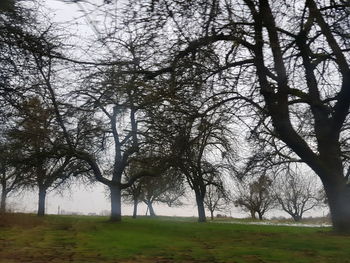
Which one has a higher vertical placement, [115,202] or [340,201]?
[115,202]

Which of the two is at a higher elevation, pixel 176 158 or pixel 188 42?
pixel 188 42

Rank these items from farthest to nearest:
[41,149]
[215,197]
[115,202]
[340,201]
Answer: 1. [215,197]
2. [115,202]
3. [41,149]
4. [340,201]

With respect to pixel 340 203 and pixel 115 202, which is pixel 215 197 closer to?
pixel 115 202

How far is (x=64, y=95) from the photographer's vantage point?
11.5m

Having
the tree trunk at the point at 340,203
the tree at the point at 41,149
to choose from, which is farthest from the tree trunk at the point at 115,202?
the tree trunk at the point at 340,203

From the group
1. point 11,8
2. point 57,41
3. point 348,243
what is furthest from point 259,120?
point 11,8

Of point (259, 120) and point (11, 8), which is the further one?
point (259, 120)

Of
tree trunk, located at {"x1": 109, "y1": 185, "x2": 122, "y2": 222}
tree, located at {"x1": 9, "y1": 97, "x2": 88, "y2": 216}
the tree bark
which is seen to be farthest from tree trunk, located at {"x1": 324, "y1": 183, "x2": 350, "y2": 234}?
tree trunk, located at {"x1": 109, "y1": 185, "x2": 122, "y2": 222}

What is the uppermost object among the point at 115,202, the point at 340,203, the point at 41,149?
the point at 41,149

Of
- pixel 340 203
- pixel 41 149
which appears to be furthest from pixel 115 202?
pixel 340 203

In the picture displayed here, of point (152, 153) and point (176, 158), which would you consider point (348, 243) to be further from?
point (152, 153)

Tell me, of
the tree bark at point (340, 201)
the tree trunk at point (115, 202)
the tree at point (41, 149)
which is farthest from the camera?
the tree trunk at point (115, 202)

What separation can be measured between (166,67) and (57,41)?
7.68 ft

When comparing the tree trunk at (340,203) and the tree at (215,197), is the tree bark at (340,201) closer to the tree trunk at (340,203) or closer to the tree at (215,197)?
the tree trunk at (340,203)
